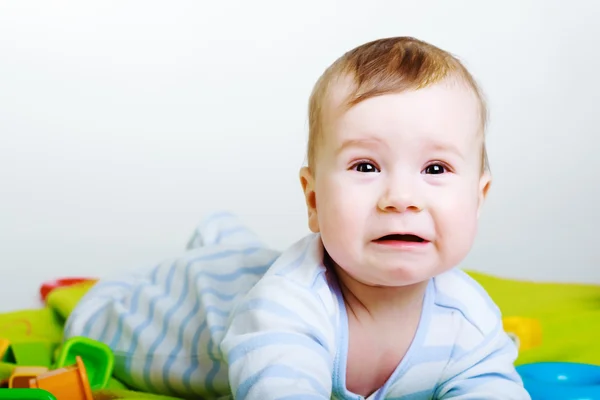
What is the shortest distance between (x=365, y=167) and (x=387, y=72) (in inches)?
3.8

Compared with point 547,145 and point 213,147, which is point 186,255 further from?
point 547,145

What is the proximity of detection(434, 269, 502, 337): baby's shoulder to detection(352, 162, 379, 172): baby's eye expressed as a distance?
0.20 metres

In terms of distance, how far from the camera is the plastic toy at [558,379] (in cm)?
101

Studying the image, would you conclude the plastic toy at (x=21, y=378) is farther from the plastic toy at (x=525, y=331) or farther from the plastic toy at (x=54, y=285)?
the plastic toy at (x=525, y=331)

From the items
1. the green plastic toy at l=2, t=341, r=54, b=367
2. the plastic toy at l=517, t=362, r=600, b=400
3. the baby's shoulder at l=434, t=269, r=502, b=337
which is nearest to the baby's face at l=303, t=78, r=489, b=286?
the baby's shoulder at l=434, t=269, r=502, b=337

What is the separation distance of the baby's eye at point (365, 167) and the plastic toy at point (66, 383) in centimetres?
39

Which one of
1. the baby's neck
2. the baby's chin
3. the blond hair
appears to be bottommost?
the baby's neck

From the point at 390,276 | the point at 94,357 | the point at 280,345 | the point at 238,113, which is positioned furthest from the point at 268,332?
the point at 238,113

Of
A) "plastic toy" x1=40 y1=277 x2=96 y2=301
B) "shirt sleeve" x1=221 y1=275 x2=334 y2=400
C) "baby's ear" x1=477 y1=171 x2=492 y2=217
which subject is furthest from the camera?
"plastic toy" x1=40 y1=277 x2=96 y2=301

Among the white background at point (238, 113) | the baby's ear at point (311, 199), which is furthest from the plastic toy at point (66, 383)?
the white background at point (238, 113)

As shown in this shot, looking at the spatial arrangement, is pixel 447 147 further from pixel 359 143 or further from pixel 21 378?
pixel 21 378

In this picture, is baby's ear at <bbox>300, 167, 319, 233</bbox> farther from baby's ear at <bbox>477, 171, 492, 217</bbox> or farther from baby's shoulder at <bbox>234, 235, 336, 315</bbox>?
baby's ear at <bbox>477, 171, 492, 217</bbox>

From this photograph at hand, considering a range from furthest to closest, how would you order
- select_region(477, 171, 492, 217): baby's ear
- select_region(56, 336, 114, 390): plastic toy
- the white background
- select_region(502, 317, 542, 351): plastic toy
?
the white background, select_region(502, 317, 542, 351): plastic toy, select_region(56, 336, 114, 390): plastic toy, select_region(477, 171, 492, 217): baby's ear

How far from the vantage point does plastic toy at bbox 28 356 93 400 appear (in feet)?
3.21
